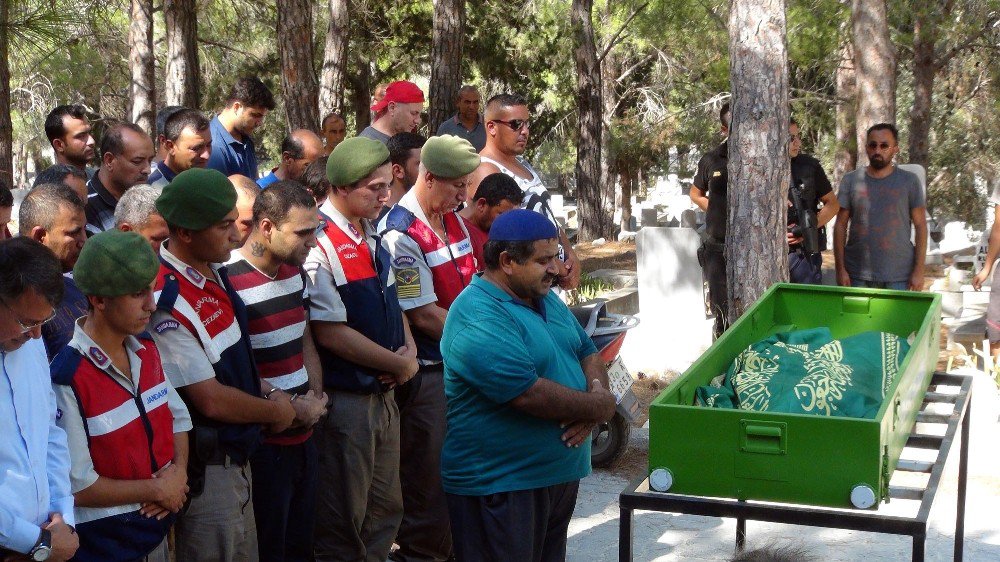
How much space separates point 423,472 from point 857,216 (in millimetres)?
3899

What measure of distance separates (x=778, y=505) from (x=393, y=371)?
170 centimetres

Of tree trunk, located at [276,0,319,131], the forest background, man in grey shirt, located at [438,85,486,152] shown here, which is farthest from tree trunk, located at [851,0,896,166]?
tree trunk, located at [276,0,319,131]

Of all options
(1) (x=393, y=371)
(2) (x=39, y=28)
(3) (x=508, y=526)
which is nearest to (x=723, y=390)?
(3) (x=508, y=526)

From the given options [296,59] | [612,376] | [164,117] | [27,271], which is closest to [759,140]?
[612,376]

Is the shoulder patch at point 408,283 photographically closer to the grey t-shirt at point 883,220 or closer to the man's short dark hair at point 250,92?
the man's short dark hair at point 250,92

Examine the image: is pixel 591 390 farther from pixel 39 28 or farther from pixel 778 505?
pixel 39 28

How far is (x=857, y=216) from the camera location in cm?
750

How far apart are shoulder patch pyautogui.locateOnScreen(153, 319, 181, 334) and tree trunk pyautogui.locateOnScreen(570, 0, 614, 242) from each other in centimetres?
1699

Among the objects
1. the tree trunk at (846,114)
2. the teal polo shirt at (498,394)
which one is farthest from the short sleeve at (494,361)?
the tree trunk at (846,114)

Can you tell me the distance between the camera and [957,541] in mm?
4980

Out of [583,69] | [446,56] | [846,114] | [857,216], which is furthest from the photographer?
[583,69]

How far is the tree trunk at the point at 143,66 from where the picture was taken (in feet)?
45.2

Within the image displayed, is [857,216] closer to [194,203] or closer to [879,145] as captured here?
[879,145]

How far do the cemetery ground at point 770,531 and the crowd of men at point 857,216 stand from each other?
4.22ft
